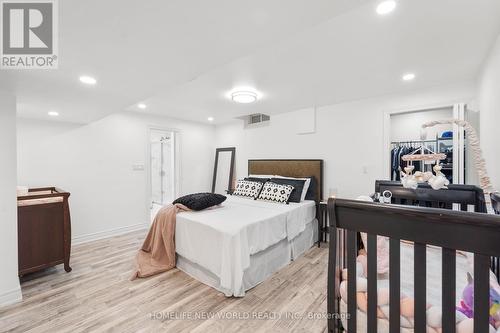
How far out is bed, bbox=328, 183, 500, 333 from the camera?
77 centimetres

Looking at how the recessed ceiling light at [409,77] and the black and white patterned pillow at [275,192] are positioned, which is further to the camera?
the black and white patterned pillow at [275,192]

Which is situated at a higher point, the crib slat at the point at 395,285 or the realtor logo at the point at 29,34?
the realtor logo at the point at 29,34

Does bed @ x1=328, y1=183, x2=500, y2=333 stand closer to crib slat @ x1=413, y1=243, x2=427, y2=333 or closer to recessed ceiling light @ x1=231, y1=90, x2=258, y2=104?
crib slat @ x1=413, y1=243, x2=427, y2=333

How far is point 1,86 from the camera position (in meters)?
1.90

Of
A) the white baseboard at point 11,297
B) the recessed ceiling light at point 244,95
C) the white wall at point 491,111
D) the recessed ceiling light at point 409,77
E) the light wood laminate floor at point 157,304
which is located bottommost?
the light wood laminate floor at point 157,304

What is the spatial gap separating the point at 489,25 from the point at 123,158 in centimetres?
486

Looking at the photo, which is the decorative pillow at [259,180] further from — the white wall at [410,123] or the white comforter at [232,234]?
the white wall at [410,123]

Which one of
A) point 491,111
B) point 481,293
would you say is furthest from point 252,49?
point 491,111

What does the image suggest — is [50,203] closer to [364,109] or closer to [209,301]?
[209,301]

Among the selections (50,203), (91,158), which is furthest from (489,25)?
(91,158)

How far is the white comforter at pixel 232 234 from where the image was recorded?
2154 millimetres

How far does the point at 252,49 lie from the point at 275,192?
2459 mm

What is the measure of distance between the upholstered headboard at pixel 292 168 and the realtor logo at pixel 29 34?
11.1 ft

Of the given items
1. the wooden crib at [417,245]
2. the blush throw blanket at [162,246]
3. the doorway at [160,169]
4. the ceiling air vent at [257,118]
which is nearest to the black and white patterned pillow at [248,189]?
the blush throw blanket at [162,246]
